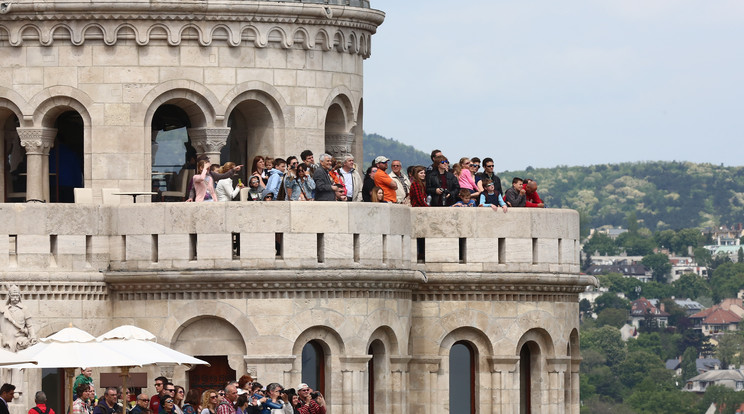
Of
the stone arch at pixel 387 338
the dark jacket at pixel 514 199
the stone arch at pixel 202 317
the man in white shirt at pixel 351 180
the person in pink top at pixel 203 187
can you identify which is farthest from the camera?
the dark jacket at pixel 514 199

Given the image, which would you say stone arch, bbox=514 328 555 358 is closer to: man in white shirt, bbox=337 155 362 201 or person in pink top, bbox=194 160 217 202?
man in white shirt, bbox=337 155 362 201

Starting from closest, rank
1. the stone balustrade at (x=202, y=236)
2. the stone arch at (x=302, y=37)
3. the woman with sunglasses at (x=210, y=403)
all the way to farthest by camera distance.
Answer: the woman with sunglasses at (x=210, y=403)
the stone balustrade at (x=202, y=236)
the stone arch at (x=302, y=37)

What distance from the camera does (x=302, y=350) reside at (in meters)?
60.2

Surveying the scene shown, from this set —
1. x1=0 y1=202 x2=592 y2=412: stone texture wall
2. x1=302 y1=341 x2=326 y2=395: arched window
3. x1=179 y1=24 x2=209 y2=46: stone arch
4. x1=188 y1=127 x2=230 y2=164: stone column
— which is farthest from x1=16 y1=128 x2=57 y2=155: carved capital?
x1=302 y1=341 x2=326 y2=395: arched window

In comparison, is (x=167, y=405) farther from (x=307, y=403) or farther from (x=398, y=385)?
(x=398, y=385)

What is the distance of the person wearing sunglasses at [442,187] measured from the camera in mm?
63625

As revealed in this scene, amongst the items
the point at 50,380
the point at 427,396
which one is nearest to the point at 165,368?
the point at 50,380

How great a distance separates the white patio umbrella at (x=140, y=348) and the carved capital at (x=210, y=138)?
31.7 feet

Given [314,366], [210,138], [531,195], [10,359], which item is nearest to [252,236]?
[314,366]

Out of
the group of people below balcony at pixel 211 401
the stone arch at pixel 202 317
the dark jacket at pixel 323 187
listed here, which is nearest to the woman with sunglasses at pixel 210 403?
the group of people below balcony at pixel 211 401

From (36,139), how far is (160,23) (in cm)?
413

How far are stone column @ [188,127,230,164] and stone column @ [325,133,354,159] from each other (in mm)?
4040

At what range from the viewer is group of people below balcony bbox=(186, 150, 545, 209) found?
197 ft

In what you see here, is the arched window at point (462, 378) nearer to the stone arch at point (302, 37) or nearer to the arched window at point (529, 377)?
the arched window at point (529, 377)
